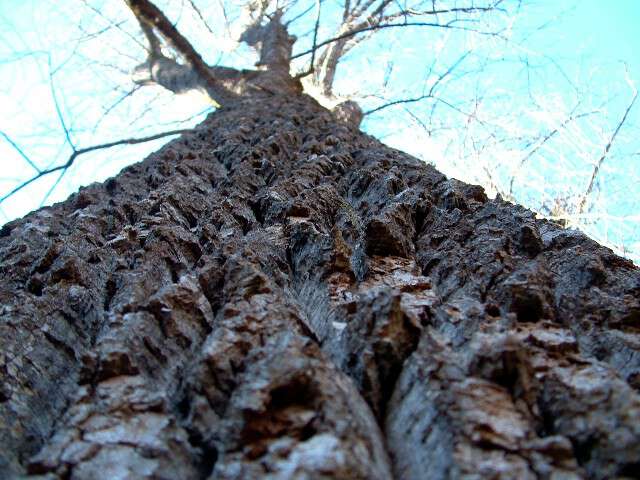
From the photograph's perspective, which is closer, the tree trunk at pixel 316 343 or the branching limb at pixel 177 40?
the tree trunk at pixel 316 343

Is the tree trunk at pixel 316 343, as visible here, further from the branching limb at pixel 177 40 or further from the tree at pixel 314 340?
the branching limb at pixel 177 40

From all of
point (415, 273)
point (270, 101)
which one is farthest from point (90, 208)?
point (270, 101)

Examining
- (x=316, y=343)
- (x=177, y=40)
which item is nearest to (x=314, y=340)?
(x=316, y=343)

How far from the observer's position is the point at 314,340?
1145 millimetres

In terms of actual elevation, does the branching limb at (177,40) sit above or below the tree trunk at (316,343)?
above

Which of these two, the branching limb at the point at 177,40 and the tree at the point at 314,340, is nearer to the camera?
the tree at the point at 314,340

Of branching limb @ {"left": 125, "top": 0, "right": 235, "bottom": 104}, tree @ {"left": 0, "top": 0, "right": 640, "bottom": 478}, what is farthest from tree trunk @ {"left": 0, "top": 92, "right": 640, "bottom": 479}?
branching limb @ {"left": 125, "top": 0, "right": 235, "bottom": 104}

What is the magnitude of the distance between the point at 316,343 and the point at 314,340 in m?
0.07

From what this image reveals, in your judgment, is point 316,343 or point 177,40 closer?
point 316,343

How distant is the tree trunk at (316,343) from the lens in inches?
32.0

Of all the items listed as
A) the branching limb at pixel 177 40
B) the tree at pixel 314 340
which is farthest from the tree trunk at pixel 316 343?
the branching limb at pixel 177 40

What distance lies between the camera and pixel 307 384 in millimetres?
882

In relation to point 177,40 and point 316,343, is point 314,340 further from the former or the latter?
point 177,40

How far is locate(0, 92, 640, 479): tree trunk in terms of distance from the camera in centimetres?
81
